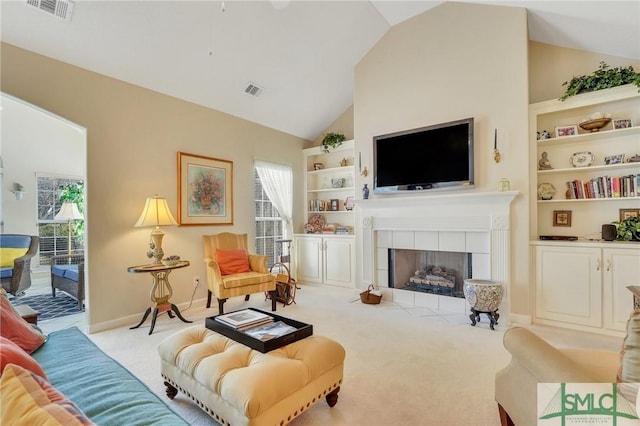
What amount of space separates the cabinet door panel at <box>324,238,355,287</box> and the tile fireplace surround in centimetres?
41

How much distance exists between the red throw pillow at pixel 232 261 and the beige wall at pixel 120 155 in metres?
0.44

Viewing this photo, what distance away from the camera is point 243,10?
3.14 meters

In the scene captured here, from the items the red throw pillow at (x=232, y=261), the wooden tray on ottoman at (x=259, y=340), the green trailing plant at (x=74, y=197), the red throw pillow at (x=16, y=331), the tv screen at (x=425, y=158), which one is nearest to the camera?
the red throw pillow at (x=16, y=331)

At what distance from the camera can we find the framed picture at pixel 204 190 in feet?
12.7

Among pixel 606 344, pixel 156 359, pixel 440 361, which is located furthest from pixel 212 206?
pixel 606 344

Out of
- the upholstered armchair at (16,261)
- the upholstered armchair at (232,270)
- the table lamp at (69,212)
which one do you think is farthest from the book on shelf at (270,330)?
the table lamp at (69,212)

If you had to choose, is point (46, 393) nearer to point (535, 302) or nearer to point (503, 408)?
point (503, 408)

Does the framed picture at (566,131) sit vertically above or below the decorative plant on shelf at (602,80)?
below

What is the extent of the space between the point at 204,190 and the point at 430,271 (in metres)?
3.27

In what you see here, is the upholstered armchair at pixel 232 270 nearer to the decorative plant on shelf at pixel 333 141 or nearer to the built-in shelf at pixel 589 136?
the decorative plant on shelf at pixel 333 141

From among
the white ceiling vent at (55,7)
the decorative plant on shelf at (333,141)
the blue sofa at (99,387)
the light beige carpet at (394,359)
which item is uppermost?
the white ceiling vent at (55,7)

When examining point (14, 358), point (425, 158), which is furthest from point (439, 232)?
point (14, 358)

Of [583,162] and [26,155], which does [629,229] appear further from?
[26,155]

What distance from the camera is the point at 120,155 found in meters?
3.30
